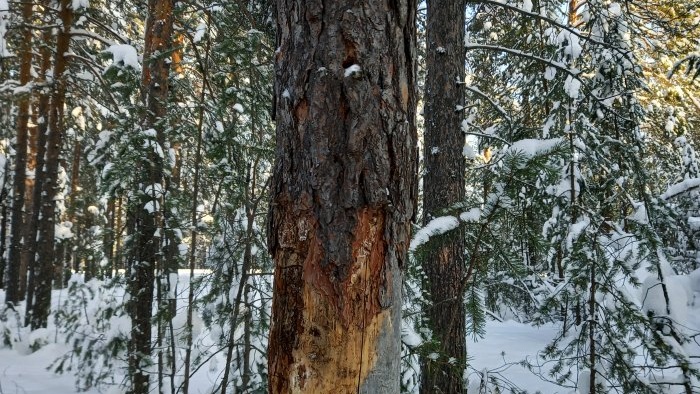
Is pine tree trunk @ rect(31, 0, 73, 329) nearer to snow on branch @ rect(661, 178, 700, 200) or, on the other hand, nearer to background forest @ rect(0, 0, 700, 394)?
background forest @ rect(0, 0, 700, 394)

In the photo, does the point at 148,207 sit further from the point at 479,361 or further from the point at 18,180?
the point at 18,180

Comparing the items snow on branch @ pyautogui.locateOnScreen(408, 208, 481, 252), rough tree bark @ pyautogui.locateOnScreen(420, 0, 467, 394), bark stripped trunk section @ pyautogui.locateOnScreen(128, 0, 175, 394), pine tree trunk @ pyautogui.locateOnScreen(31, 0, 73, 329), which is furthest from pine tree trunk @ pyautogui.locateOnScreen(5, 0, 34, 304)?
snow on branch @ pyautogui.locateOnScreen(408, 208, 481, 252)

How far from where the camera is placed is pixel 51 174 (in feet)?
29.1

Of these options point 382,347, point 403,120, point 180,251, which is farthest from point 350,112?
point 180,251

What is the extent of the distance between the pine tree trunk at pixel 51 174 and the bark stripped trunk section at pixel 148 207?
3.46 m

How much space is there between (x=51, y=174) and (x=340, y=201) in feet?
31.2

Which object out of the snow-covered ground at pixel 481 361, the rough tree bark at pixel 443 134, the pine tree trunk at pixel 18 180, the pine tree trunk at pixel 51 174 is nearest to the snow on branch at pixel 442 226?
the rough tree bark at pixel 443 134

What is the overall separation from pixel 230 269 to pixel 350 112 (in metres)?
2.97

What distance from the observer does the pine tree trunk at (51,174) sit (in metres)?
7.59

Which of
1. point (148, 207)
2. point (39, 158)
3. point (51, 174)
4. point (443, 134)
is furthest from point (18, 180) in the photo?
point (443, 134)

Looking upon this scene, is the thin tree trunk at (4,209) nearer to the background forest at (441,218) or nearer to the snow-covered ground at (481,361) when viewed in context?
the background forest at (441,218)

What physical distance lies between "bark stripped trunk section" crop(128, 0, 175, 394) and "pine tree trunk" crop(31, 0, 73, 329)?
346cm

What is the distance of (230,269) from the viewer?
396cm

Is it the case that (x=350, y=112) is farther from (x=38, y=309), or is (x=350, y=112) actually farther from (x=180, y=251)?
(x=38, y=309)
